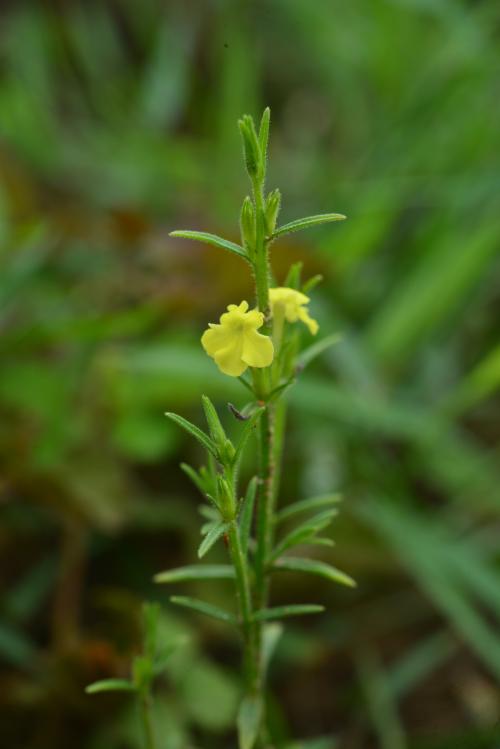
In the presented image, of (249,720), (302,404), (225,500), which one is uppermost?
(302,404)

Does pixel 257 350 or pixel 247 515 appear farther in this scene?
pixel 247 515

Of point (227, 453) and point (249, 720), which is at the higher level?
point (227, 453)

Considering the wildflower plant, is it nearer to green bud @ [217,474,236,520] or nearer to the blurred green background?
green bud @ [217,474,236,520]

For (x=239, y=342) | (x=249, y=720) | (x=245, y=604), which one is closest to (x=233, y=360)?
(x=239, y=342)

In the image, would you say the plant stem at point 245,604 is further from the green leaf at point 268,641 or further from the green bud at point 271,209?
the green bud at point 271,209

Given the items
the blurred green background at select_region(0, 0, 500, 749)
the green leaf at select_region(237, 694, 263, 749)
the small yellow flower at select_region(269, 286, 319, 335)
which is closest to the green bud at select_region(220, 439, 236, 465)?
the small yellow flower at select_region(269, 286, 319, 335)

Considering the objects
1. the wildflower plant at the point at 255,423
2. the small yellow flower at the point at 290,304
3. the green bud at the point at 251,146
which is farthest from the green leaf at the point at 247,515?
the green bud at the point at 251,146

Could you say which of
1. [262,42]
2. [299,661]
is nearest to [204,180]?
[262,42]

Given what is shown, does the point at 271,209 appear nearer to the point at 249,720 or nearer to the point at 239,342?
the point at 239,342

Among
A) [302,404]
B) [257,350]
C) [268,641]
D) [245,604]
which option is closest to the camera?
[257,350]
